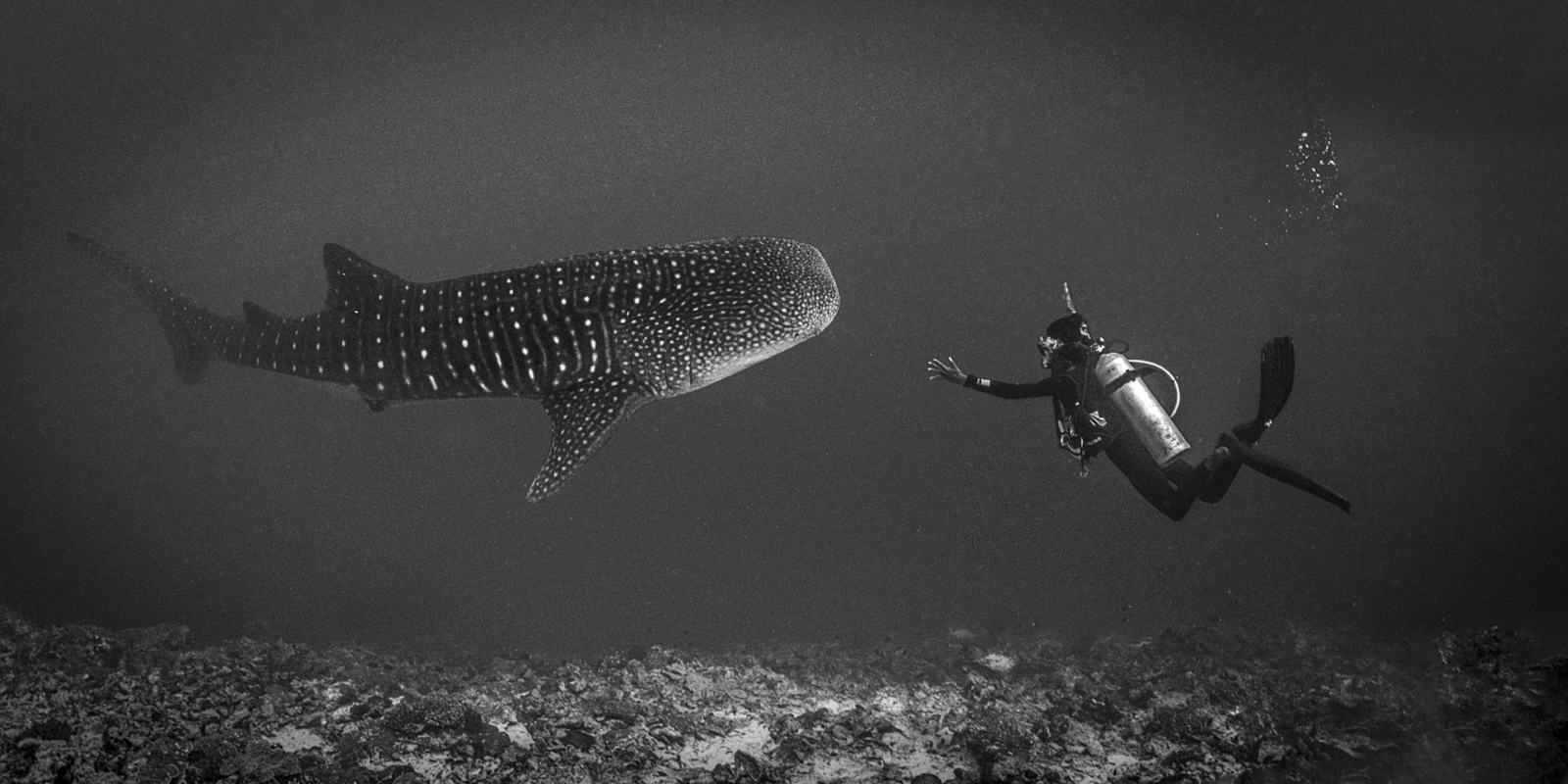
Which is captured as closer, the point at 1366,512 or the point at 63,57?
the point at 63,57

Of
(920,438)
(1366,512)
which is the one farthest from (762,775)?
(920,438)

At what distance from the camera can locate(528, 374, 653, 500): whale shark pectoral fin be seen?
14.5ft

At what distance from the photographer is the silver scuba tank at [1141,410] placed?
6.93 metres

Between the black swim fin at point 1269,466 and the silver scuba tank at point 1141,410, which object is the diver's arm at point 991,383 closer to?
the silver scuba tank at point 1141,410

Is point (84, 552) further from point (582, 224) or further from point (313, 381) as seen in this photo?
point (582, 224)

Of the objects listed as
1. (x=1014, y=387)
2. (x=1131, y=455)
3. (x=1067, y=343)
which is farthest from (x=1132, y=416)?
(x=1014, y=387)

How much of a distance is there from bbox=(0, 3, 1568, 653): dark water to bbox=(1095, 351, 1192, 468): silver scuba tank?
10.3 meters

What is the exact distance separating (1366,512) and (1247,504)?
16.5 feet

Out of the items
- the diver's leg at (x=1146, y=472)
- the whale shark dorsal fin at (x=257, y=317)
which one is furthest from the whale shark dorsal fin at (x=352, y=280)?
the diver's leg at (x=1146, y=472)

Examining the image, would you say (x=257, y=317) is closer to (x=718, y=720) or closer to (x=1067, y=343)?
(x=718, y=720)

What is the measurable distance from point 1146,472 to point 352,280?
8.38 metres

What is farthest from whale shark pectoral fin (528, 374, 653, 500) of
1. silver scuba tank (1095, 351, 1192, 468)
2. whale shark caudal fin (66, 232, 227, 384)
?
silver scuba tank (1095, 351, 1192, 468)

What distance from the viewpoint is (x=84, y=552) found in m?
20.5

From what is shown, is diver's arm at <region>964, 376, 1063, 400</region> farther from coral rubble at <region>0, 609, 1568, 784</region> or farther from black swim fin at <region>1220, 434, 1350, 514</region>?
coral rubble at <region>0, 609, 1568, 784</region>
